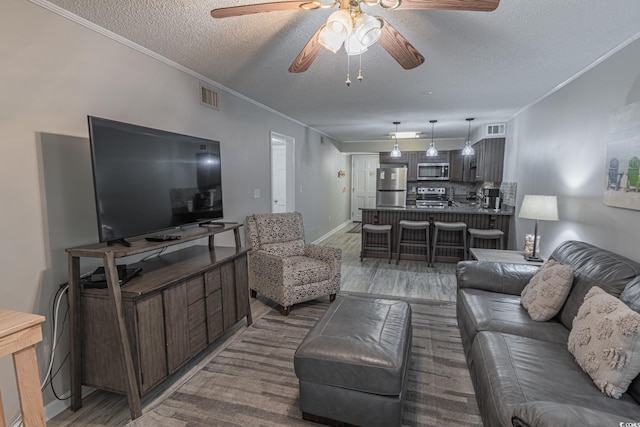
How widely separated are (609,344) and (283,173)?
16.5ft

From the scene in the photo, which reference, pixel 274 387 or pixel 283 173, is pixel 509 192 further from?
A: pixel 274 387

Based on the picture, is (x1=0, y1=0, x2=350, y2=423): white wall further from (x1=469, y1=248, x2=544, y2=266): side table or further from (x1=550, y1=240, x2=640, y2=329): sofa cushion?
(x1=469, y1=248, x2=544, y2=266): side table

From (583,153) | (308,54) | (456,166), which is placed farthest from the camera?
(456,166)

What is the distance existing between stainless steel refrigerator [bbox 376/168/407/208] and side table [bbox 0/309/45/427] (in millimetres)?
7175

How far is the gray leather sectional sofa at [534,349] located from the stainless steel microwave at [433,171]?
5209mm

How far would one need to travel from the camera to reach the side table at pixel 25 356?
1.14 metres

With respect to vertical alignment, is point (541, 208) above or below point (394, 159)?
below

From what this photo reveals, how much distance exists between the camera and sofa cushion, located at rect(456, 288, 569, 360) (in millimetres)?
1962

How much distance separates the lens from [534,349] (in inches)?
69.0

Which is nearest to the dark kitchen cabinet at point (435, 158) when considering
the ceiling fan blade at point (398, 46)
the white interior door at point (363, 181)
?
the white interior door at point (363, 181)

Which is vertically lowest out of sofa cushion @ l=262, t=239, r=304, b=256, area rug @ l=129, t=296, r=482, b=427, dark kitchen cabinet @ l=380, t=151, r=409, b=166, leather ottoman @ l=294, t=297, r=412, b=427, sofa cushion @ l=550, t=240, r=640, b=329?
area rug @ l=129, t=296, r=482, b=427

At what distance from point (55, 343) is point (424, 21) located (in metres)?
3.12

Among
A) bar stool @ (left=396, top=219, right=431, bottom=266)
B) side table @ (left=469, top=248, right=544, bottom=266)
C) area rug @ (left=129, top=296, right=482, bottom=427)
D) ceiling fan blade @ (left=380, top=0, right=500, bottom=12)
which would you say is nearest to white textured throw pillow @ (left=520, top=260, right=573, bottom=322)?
area rug @ (left=129, top=296, right=482, bottom=427)

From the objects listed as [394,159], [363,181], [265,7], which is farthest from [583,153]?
[363,181]
